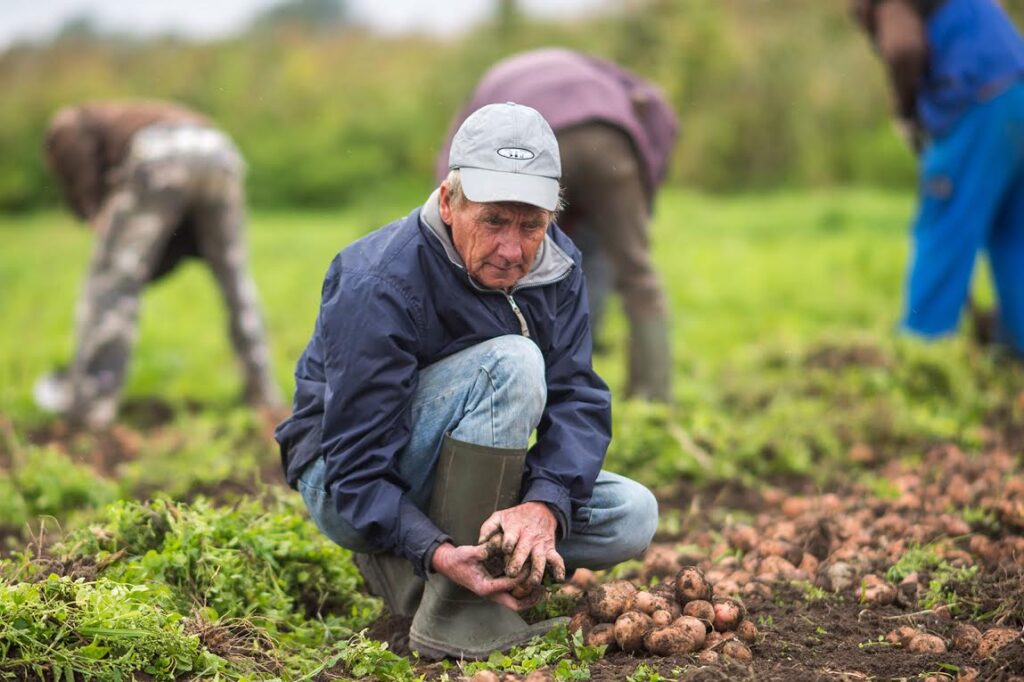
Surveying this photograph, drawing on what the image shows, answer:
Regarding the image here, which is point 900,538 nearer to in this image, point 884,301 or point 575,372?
point 575,372

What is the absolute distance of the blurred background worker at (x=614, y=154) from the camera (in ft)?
17.0

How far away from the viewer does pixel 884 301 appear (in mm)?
8516

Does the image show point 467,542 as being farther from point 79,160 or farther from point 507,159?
point 79,160

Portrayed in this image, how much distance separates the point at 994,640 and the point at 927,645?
0.15 m

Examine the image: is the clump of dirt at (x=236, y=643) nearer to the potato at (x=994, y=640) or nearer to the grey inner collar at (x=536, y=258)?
the grey inner collar at (x=536, y=258)

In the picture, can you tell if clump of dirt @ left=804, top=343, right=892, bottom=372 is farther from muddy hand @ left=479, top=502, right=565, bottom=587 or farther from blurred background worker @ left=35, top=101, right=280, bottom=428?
muddy hand @ left=479, top=502, right=565, bottom=587

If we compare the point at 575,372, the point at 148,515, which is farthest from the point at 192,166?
the point at 575,372

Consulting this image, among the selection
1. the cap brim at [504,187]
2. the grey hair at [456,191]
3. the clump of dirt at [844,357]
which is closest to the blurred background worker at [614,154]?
the clump of dirt at [844,357]

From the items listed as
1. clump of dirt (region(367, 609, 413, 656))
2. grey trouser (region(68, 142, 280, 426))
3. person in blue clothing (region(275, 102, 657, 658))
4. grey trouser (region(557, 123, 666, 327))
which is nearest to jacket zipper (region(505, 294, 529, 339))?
person in blue clothing (region(275, 102, 657, 658))

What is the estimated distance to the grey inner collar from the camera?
9.71 ft

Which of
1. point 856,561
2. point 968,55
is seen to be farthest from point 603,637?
point 968,55

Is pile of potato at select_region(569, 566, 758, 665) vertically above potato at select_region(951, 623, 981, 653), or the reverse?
potato at select_region(951, 623, 981, 653)

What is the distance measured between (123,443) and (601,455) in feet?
11.9

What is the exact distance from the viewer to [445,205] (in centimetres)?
297
